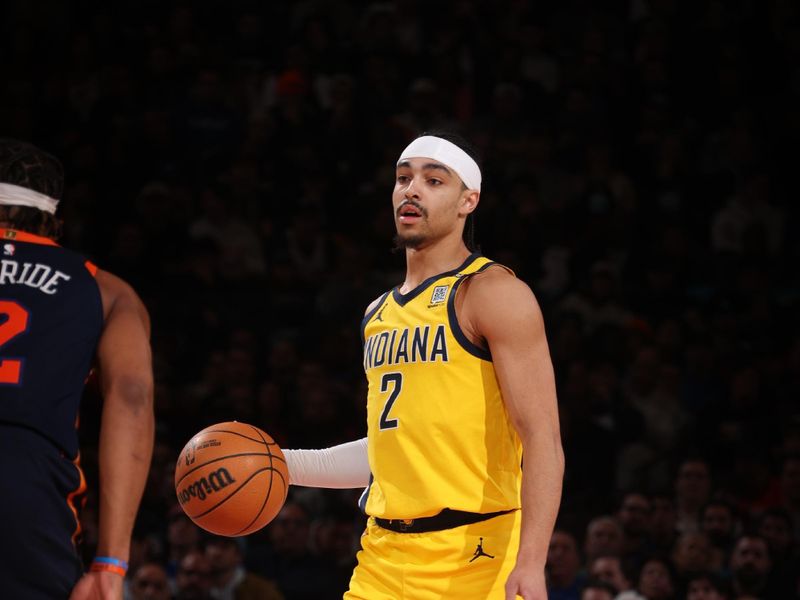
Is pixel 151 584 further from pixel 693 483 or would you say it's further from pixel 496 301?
pixel 496 301

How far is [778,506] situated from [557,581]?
5.65ft

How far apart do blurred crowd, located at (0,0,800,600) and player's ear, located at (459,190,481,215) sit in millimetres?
3382

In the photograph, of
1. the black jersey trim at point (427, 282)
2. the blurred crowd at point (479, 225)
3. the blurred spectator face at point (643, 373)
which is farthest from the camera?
the blurred spectator face at point (643, 373)

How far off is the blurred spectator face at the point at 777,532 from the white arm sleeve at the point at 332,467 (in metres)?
4.07

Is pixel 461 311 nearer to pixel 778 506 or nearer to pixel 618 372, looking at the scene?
A: pixel 778 506

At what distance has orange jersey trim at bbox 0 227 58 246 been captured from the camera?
3.09 m

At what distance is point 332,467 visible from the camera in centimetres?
425

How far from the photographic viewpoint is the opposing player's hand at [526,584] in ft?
11.0

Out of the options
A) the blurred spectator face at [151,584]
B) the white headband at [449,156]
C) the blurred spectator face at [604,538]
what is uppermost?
the white headband at [449,156]

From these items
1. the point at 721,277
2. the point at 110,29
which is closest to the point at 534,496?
the point at 721,277

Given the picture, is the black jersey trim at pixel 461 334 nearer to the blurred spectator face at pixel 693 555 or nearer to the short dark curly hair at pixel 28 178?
the short dark curly hair at pixel 28 178

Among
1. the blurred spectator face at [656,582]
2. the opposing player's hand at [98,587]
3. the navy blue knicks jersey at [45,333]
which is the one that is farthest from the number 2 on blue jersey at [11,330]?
the blurred spectator face at [656,582]

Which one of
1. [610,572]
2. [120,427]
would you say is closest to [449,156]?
[120,427]

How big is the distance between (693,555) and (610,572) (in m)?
0.58
